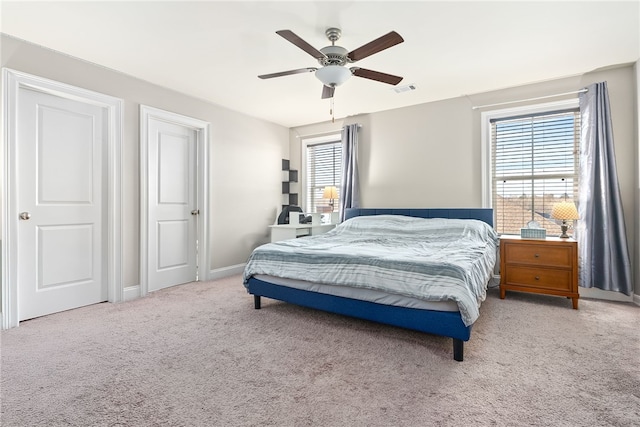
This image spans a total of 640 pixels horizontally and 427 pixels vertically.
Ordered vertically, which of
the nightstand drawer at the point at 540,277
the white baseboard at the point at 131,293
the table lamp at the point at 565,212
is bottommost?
the white baseboard at the point at 131,293

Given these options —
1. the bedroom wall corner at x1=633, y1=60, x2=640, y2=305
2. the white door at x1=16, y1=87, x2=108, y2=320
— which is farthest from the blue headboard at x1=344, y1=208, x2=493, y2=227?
the white door at x1=16, y1=87, x2=108, y2=320

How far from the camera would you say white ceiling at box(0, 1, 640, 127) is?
2.46 metres

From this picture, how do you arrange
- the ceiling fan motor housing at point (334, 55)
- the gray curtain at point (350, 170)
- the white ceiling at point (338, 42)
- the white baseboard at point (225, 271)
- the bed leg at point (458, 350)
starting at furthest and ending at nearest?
1. the gray curtain at point (350, 170)
2. the white baseboard at point (225, 271)
3. the ceiling fan motor housing at point (334, 55)
4. the white ceiling at point (338, 42)
5. the bed leg at point (458, 350)

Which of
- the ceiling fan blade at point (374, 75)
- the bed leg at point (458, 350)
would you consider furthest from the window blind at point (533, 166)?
the bed leg at point (458, 350)

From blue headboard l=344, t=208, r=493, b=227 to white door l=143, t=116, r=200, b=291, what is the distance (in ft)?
7.69

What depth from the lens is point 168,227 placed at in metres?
4.22

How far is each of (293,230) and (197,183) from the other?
1.52 m

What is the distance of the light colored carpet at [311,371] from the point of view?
159 cm

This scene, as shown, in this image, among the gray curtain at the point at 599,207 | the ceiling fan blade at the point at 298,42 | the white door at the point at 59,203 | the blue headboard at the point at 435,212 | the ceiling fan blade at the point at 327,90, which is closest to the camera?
the ceiling fan blade at the point at 298,42

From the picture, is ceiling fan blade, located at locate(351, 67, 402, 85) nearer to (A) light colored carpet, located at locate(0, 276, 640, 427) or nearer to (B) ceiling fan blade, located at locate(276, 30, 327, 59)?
(B) ceiling fan blade, located at locate(276, 30, 327, 59)

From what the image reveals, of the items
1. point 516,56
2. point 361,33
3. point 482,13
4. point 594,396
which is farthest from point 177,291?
point 516,56

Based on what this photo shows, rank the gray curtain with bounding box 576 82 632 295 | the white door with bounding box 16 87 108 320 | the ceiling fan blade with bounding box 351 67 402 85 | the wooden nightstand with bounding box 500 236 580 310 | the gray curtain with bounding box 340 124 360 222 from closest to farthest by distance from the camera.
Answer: the ceiling fan blade with bounding box 351 67 402 85
the white door with bounding box 16 87 108 320
the wooden nightstand with bounding box 500 236 580 310
the gray curtain with bounding box 576 82 632 295
the gray curtain with bounding box 340 124 360 222

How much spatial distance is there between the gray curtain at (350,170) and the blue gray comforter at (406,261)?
41.7 inches

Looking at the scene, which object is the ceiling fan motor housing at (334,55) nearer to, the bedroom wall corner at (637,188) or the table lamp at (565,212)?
the table lamp at (565,212)
